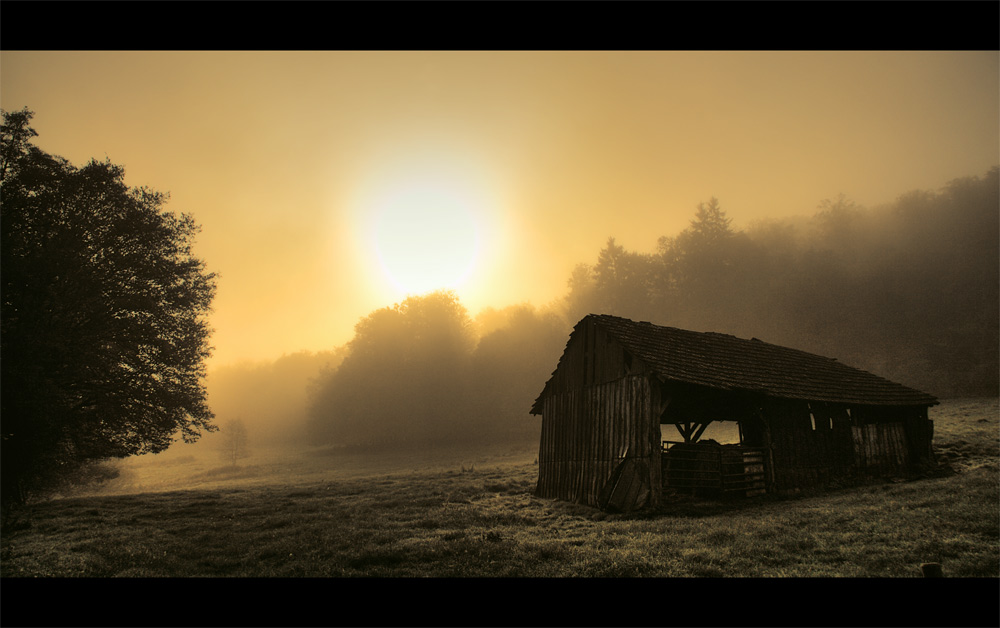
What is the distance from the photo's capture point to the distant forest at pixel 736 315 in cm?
4206

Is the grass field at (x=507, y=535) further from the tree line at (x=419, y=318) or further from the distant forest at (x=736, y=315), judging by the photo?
the distant forest at (x=736, y=315)

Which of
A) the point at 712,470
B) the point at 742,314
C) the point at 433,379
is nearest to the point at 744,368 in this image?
the point at 712,470

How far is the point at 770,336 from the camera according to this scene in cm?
5019

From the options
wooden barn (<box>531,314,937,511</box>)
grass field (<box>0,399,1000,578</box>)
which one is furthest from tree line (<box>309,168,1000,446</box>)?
grass field (<box>0,399,1000,578</box>)

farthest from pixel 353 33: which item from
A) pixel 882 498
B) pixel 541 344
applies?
pixel 541 344

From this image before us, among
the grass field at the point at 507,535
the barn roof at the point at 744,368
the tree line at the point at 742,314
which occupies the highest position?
the tree line at the point at 742,314

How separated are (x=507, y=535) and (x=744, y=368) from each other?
1395 centimetres

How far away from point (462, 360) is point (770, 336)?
117 feet

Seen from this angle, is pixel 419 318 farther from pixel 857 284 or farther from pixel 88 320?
pixel 857 284

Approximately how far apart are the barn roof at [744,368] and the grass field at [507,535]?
4063 mm

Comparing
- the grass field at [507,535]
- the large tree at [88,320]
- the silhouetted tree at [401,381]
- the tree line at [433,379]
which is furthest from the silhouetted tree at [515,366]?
the large tree at [88,320]

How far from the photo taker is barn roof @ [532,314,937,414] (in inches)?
710

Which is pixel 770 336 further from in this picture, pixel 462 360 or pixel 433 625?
pixel 433 625

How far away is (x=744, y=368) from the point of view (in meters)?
20.7
